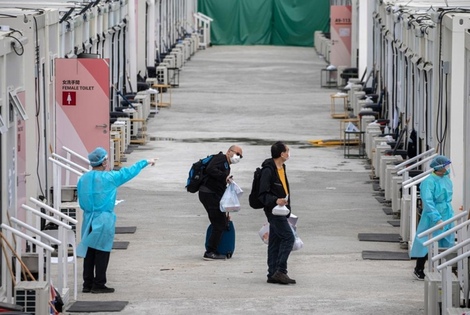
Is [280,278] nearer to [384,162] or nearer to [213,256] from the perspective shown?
[213,256]

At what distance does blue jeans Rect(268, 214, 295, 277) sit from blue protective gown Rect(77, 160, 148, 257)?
1.65 meters

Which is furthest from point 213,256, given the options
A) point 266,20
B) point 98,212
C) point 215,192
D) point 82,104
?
point 266,20

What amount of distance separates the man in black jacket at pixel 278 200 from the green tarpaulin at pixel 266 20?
47.3m

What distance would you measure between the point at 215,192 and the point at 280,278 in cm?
211

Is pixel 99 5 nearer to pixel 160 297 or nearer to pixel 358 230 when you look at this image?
pixel 358 230

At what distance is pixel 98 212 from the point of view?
14961 mm

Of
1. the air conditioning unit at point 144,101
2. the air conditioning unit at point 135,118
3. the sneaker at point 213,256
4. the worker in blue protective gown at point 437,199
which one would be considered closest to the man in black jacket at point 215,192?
the sneaker at point 213,256

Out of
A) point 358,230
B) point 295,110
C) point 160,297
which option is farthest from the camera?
point 295,110

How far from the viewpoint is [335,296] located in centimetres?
1483

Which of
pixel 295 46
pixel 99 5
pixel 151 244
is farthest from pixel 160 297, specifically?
pixel 295 46

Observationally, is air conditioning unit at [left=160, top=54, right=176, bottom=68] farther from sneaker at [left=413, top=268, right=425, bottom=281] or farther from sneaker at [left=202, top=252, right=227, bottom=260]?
sneaker at [left=413, top=268, right=425, bottom=281]

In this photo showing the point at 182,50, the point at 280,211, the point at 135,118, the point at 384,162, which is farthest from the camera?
the point at 182,50

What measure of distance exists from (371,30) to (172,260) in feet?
69.3

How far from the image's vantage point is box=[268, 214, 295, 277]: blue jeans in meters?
15.4
